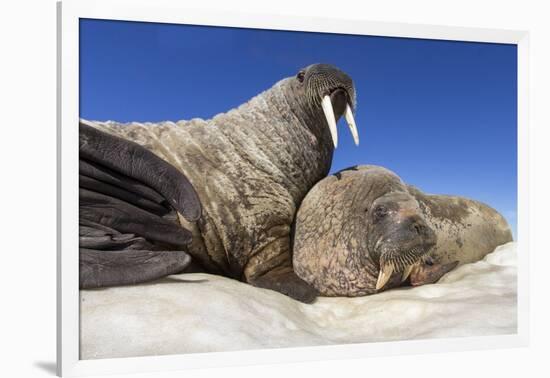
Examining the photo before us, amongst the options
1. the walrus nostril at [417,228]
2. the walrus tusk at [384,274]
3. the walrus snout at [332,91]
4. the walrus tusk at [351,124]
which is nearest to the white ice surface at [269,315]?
the walrus tusk at [384,274]

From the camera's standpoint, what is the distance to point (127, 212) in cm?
427

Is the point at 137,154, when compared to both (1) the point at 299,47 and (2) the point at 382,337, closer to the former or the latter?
(1) the point at 299,47

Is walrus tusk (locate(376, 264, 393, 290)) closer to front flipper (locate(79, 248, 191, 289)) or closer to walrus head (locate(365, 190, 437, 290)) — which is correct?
walrus head (locate(365, 190, 437, 290))

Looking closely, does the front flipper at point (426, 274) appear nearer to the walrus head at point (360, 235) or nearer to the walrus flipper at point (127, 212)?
the walrus head at point (360, 235)

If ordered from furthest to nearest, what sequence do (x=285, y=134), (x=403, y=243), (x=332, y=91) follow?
(x=285, y=134) < (x=332, y=91) < (x=403, y=243)

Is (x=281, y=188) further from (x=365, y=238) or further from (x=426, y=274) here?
(x=426, y=274)

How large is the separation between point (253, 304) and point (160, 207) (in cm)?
101

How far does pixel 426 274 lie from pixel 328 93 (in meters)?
1.88

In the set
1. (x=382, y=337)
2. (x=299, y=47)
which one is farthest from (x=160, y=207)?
(x=382, y=337)

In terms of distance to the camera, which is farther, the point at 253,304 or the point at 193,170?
the point at 193,170

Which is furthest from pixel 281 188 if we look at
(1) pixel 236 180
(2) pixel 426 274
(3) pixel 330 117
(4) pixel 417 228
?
(2) pixel 426 274

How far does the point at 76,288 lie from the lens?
3.90m

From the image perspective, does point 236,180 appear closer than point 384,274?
No

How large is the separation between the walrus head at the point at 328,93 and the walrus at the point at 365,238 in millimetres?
487
